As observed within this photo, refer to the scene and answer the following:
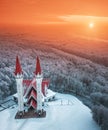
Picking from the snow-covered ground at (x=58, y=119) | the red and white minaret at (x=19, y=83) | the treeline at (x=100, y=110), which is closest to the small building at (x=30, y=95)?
the red and white minaret at (x=19, y=83)

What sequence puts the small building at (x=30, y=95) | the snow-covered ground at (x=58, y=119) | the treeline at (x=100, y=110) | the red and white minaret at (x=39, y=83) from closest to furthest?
the treeline at (x=100, y=110), the snow-covered ground at (x=58, y=119), the red and white minaret at (x=39, y=83), the small building at (x=30, y=95)

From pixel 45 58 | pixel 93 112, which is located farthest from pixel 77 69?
pixel 93 112

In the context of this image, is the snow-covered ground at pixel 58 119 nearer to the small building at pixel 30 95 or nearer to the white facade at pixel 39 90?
the small building at pixel 30 95

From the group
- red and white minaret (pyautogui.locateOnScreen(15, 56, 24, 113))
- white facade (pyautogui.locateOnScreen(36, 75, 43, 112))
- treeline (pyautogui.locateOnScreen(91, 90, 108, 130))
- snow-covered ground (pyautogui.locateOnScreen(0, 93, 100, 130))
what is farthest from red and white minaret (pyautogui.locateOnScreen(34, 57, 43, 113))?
treeline (pyautogui.locateOnScreen(91, 90, 108, 130))

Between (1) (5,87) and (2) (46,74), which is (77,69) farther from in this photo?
(1) (5,87)

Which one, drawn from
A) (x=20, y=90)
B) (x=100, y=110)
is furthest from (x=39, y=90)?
(x=100, y=110)

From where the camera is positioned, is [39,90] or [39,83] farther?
[39,90]

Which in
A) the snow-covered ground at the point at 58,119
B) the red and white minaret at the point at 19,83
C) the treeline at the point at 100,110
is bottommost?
the snow-covered ground at the point at 58,119

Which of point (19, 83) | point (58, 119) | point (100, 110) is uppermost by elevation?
point (19, 83)

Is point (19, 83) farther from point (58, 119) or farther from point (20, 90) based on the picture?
point (58, 119)

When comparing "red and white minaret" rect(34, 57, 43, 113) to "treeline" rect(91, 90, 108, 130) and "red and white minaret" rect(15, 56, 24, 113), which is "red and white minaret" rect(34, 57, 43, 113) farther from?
"treeline" rect(91, 90, 108, 130)
